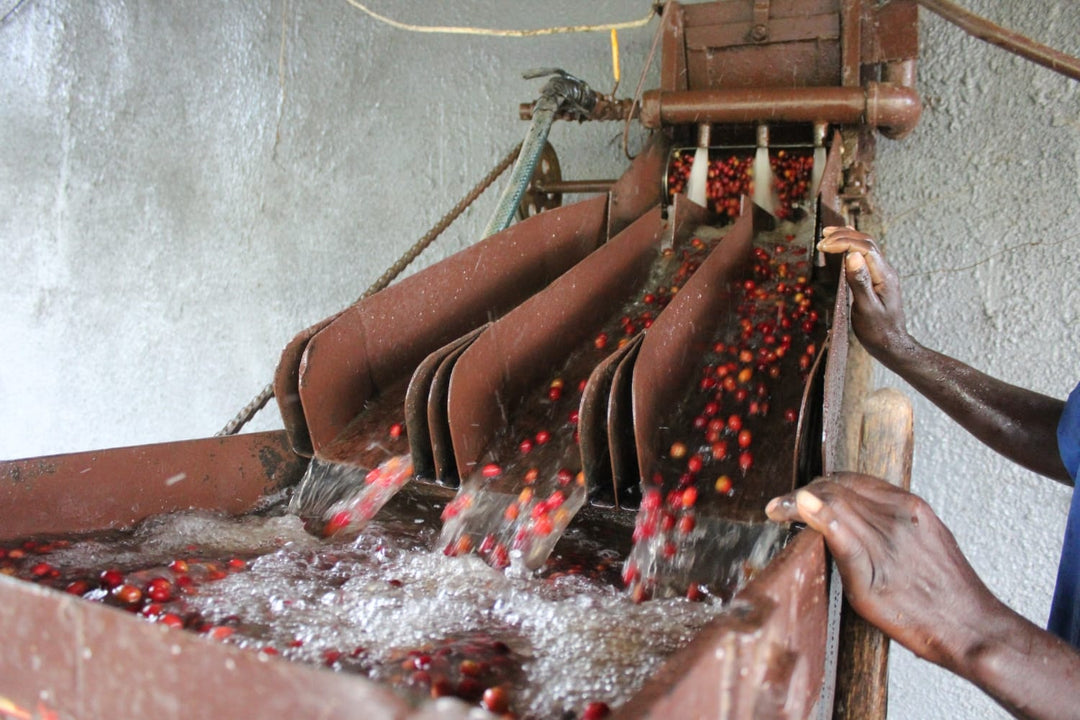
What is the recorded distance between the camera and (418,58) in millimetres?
3580

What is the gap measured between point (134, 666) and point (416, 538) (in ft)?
3.12

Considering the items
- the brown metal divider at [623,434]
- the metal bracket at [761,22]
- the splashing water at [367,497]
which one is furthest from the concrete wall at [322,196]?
the splashing water at [367,497]

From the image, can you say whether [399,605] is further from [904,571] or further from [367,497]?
[904,571]

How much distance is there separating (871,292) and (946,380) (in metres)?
0.31

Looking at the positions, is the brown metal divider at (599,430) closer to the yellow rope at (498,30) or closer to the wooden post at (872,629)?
the wooden post at (872,629)

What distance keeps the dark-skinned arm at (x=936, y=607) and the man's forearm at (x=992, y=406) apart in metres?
0.80

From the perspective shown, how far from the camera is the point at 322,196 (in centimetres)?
388

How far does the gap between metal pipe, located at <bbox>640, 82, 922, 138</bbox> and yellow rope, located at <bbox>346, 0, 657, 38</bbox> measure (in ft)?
1.48

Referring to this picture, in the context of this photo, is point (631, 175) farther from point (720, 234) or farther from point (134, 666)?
point (134, 666)

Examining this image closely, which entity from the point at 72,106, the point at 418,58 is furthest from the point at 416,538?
the point at 72,106

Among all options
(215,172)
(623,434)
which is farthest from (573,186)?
(215,172)

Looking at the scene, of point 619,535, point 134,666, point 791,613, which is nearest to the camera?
point 134,666

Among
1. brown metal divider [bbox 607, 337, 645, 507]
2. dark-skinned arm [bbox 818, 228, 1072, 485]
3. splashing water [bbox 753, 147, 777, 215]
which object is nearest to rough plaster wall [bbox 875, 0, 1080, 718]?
splashing water [bbox 753, 147, 777, 215]

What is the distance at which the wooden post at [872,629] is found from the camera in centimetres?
149
